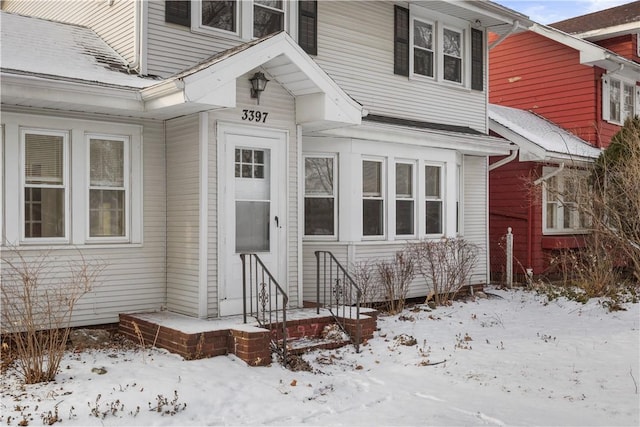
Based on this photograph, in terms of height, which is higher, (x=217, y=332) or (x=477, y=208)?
(x=477, y=208)

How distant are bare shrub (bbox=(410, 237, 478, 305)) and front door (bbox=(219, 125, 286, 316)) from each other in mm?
3484

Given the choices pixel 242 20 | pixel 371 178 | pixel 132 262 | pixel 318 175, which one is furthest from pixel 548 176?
pixel 132 262

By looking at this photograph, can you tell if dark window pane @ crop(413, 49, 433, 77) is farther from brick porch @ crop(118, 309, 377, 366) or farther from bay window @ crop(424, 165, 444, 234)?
brick porch @ crop(118, 309, 377, 366)

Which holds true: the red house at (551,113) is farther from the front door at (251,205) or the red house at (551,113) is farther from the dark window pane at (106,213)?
the dark window pane at (106,213)

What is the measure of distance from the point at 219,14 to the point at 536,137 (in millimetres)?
8978

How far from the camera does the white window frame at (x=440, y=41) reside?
13.0m

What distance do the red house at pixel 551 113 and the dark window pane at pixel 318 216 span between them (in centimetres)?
560

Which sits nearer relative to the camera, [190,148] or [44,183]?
[44,183]

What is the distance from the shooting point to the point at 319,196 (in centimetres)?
1136

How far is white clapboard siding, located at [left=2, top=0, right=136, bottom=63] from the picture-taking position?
946cm

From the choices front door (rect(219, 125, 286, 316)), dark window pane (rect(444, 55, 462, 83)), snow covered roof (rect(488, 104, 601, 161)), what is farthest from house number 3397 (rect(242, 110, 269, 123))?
snow covered roof (rect(488, 104, 601, 161))

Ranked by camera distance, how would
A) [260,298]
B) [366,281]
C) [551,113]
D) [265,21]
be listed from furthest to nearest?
[551,113]
[366,281]
[265,21]
[260,298]

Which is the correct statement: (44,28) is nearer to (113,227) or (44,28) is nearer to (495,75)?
(113,227)

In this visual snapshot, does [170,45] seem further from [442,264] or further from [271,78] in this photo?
[442,264]
